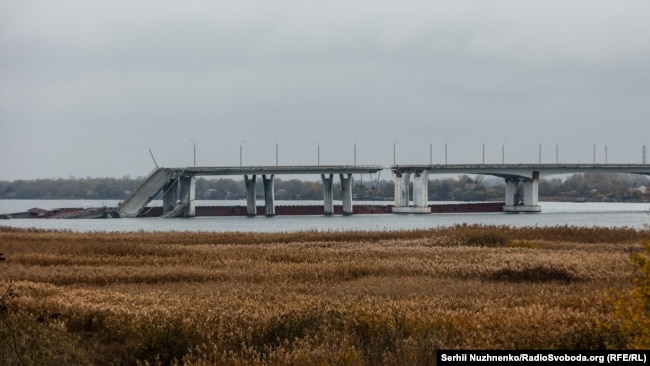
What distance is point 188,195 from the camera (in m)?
118

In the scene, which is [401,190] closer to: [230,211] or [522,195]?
[522,195]

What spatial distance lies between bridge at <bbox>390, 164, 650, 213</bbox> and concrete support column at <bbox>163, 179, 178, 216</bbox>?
102 feet

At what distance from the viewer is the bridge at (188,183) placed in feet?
376

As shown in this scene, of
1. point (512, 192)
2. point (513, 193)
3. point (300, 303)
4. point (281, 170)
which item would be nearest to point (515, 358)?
point (300, 303)

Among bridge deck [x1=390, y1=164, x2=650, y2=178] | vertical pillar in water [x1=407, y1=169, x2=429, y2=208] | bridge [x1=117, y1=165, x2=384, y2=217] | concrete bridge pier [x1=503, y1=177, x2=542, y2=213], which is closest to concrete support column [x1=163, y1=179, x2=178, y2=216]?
bridge [x1=117, y1=165, x2=384, y2=217]

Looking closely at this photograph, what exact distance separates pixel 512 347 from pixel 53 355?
684cm

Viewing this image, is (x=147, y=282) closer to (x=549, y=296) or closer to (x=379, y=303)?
(x=379, y=303)

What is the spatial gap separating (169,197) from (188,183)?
132 inches

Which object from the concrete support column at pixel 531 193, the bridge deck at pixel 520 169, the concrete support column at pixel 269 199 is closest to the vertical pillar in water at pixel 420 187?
the bridge deck at pixel 520 169

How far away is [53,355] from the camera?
41.1 feet

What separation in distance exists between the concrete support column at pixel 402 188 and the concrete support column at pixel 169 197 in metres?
31.7

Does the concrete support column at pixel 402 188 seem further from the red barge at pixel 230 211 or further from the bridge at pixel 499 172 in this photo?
the red barge at pixel 230 211

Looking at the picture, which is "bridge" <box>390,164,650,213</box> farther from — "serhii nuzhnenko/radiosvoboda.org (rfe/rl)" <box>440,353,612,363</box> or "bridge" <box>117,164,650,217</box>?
"serhii nuzhnenko/radiosvoboda.org (rfe/rl)" <box>440,353,612,363</box>

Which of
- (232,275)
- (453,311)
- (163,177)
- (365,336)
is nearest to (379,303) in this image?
(453,311)
